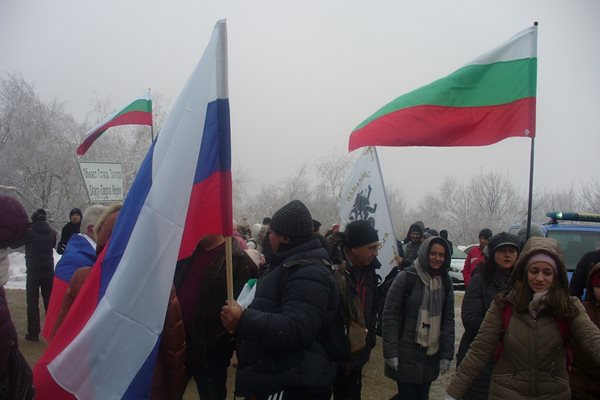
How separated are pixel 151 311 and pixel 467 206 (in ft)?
172

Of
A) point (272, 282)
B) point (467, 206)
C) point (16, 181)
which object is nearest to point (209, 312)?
point (272, 282)

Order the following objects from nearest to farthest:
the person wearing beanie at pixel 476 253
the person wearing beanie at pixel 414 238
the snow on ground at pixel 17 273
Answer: the person wearing beanie at pixel 414 238, the person wearing beanie at pixel 476 253, the snow on ground at pixel 17 273

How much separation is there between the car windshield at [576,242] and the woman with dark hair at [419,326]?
4340 millimetres

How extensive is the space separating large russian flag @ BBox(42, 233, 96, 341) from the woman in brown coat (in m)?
2.63

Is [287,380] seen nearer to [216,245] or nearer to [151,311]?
[151,311]

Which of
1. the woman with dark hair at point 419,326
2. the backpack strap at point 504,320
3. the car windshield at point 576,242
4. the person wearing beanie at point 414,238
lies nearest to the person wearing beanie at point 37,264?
the person wearing beanie at point 414,238

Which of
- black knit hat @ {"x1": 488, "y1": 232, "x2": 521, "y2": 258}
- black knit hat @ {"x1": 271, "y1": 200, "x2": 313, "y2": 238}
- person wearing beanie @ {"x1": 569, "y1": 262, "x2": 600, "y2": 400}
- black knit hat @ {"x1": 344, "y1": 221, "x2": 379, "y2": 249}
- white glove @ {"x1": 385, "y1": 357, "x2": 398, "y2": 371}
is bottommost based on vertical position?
white glove @ {"x1": 385, "y1": 357, "x2": 398, "y2": 371}

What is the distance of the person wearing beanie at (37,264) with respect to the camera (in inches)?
313

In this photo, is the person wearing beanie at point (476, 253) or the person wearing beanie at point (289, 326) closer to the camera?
the person wearing beanie at point (289, 326)

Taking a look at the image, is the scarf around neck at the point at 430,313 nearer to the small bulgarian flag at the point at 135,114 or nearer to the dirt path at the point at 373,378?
the dirt path at the point at 373,378

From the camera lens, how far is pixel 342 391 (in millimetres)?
4168

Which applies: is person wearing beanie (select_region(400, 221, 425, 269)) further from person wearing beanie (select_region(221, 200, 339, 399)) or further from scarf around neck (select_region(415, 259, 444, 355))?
person wearing beanie (select_region(221, 200, 339, 399))

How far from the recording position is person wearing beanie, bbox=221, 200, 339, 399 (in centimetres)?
256

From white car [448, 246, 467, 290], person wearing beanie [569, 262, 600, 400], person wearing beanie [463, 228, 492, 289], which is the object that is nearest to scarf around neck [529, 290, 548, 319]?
person wearing beanie [569, 262, 600, 400]
